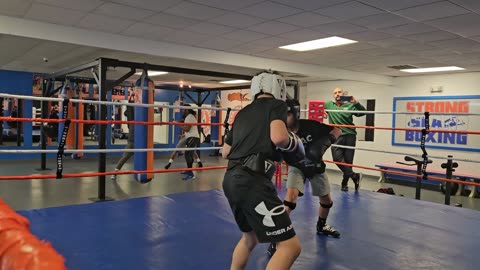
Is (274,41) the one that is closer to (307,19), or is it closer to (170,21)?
(307,19)

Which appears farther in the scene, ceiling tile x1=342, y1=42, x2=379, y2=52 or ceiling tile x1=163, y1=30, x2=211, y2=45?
ceiling tile x1=342, y1=42, x2=379, y2=52

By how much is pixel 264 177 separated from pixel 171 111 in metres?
9.92

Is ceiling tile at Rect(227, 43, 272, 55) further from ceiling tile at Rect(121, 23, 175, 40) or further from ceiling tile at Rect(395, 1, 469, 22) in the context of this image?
ceiling tile at Rect(395, 1, 469, 22)

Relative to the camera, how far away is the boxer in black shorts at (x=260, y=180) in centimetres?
160

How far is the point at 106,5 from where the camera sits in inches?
153

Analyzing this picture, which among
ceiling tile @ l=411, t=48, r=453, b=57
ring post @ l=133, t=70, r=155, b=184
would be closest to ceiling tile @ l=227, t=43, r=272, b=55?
Result: ring post @ l=133, t=70, r=155, b=184

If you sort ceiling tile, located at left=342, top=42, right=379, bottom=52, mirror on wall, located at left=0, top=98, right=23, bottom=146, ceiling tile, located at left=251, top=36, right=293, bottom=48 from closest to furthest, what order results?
1. ceiling tile, located at left=251, top=36, right=293, bottom=48
2. ceiling tile, located at left=342, top=42, right=379, bottom=52
3. mirror on wall, located at left=0, top=98, right=23, bottom=146

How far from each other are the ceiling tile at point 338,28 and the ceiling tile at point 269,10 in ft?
2.11

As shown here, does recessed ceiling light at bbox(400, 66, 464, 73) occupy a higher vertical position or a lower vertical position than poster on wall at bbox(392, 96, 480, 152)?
higher

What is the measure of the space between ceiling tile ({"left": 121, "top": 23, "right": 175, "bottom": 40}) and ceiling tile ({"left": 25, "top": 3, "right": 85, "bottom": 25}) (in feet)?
2.14

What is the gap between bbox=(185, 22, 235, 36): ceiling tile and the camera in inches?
181

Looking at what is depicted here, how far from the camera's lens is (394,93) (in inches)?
336

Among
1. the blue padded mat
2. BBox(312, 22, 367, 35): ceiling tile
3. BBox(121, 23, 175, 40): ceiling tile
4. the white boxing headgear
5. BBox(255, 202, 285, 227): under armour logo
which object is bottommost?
the blue padded mat

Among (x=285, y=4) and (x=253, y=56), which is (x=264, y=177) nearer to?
(x=285, y=4)
